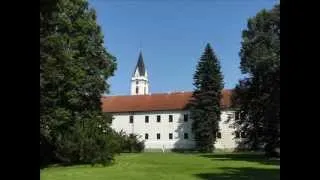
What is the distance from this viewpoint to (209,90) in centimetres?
7412

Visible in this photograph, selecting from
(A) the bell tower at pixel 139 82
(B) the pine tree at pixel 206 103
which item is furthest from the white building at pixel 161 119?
(A) the bell tower at pixel 139 82

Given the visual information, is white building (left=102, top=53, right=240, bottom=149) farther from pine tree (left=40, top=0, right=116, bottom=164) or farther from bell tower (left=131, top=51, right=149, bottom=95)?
pine tree (left=40, top=0, right=116, bottom=164)

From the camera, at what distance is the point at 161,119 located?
290 feet

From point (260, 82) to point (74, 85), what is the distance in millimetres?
15339

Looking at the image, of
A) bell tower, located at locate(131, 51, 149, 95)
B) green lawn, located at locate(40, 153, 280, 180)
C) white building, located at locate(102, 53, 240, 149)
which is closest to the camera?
green lawn, located at locate(40, 153, 280, 180)

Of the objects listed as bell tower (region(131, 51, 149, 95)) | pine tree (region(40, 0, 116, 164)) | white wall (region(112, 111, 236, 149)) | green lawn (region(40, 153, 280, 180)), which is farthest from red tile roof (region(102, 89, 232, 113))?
green lawn (region(40, 153, 280, 180))

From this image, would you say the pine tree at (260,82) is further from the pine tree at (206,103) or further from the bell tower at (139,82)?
the bell tower at (139,82)

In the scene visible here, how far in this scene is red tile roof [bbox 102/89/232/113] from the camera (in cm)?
8844

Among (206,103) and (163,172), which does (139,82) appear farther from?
(163,172)

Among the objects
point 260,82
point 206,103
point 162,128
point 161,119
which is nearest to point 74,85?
point 260,82

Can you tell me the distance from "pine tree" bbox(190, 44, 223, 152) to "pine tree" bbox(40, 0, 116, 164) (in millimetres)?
31874

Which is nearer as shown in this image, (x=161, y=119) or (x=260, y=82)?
(x=260, y=82)

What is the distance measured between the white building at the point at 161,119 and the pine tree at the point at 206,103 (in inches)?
320
